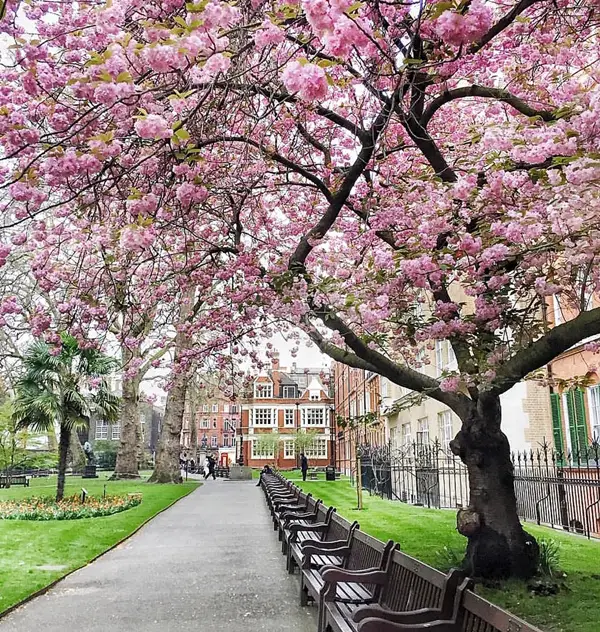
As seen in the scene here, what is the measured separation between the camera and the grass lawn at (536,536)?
21.9 feet

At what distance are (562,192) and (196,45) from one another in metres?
3.54

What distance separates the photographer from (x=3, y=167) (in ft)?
20.6

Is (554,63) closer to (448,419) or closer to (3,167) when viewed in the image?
(3,167)

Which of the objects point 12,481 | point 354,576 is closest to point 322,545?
point 354,576

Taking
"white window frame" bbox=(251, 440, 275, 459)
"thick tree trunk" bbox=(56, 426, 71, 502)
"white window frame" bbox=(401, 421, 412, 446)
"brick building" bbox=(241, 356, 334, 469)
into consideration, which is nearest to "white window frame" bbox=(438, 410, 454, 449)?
"white window frame" bbox=(401, 421, 412, 446)

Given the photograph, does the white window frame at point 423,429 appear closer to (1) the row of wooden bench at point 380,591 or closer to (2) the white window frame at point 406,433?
(2) the white window frame at point 406,433

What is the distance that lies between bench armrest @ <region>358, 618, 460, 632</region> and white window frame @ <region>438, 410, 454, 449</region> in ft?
60.3

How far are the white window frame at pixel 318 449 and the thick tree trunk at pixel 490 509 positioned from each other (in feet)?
197

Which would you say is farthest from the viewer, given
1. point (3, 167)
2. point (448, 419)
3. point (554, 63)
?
point (448, 419)

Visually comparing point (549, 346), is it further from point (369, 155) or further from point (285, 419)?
point (285, 419)

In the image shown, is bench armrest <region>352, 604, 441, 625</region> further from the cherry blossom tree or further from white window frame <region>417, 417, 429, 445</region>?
white window frame <region>417, 417, 429, 445</region>

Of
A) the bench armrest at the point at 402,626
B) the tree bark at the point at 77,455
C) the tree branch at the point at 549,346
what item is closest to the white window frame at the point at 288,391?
the tree bark at the point at 77,455

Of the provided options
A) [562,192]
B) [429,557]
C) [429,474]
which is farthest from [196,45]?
[429,474]

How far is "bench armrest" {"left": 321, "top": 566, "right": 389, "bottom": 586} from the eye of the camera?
18.2 feet
